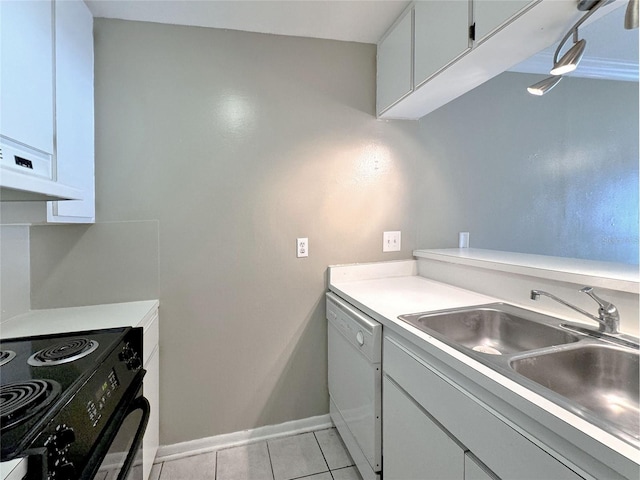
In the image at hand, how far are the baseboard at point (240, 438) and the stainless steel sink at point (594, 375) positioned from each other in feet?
4.55

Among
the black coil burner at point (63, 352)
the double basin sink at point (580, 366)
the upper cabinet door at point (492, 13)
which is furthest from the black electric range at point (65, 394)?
the upper cabinet door at point (492, 13)

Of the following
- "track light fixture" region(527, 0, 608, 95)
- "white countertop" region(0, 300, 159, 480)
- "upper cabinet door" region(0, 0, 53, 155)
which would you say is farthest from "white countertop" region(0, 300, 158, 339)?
"track light fixture" region(527, 0, 608, 95)

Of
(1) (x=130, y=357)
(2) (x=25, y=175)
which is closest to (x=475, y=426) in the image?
(1) (x=130, y=357)

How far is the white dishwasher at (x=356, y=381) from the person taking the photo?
4.26 feet

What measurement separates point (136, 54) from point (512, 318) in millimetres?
2233

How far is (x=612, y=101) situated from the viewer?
8.29 feet

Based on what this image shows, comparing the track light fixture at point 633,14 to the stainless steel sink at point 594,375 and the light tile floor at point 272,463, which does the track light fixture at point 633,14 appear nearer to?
the stainless steel sink at point 594,375

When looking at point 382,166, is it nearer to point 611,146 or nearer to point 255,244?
point 255,244

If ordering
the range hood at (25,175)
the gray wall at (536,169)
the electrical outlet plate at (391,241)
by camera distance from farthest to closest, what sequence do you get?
the gray wall at (536,169), the electrical outlet plate at (391,241), the range hood at (25,175)

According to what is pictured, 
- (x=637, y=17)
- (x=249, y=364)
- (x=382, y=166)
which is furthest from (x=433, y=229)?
(x=249, y=364)

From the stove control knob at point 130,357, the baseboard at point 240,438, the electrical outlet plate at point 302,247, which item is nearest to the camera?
the stove control knob at point 130,357

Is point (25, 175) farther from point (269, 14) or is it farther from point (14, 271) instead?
point (269, 14)

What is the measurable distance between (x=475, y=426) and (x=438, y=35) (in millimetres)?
1481

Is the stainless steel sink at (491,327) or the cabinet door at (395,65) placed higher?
the cabinet door at (395,65)
